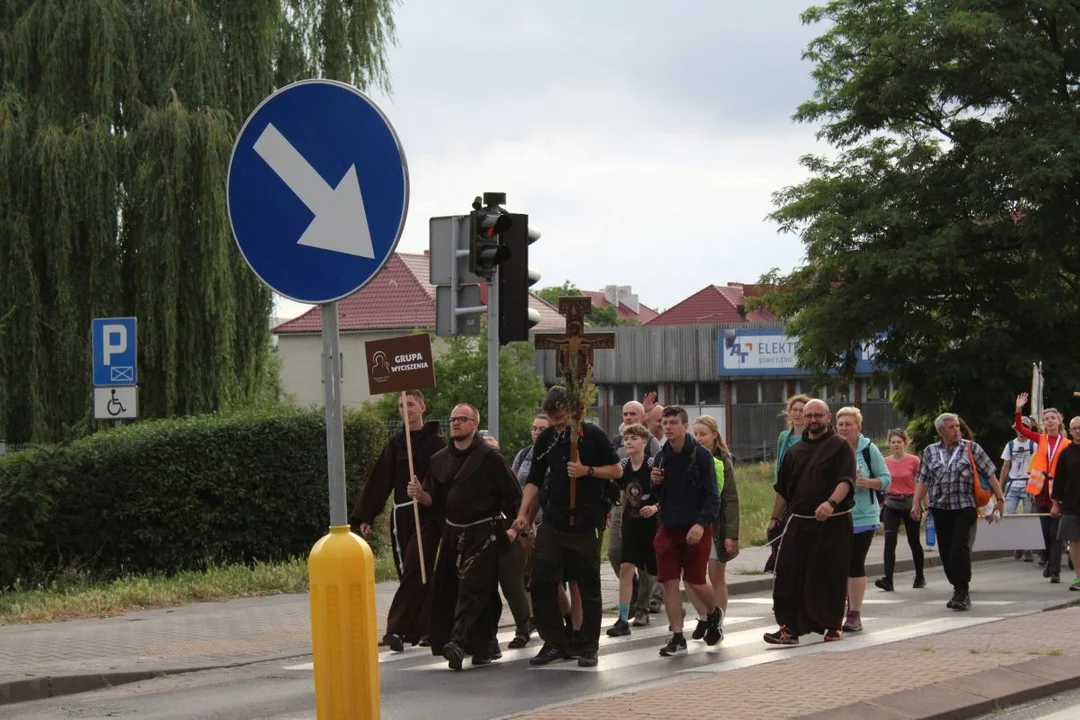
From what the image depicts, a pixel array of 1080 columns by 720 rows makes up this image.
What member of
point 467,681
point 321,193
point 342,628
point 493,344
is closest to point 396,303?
point 493,344

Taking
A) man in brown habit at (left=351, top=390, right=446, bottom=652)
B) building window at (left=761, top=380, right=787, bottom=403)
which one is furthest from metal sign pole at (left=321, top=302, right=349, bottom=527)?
building window at (left=761, top=380, right=787, bottom=403)

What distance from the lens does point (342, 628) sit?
504 centimetres

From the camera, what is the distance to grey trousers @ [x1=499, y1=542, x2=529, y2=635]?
11.0 meters

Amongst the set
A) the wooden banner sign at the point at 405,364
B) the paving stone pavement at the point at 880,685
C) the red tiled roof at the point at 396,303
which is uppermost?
the red tiled roof at the point at 396,303

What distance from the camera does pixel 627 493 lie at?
1225cm

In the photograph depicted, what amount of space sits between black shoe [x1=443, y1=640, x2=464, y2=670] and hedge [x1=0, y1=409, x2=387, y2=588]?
6.99m

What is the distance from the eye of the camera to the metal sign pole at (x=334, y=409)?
198 inches

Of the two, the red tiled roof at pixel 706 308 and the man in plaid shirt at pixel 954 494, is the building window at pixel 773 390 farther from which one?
the man in plaid shirt at pixel 954 494

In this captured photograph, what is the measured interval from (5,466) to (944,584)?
10142 mm

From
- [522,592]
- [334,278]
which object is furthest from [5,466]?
[334,278]

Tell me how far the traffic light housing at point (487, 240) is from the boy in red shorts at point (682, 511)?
2.29m

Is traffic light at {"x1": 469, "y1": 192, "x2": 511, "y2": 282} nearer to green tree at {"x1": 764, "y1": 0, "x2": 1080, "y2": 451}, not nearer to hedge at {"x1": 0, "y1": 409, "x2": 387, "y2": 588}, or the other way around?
hedge at {"x1": 0, "y1": 409, "x2": 387, "y2": 588}

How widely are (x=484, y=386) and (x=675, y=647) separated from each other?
41.6m

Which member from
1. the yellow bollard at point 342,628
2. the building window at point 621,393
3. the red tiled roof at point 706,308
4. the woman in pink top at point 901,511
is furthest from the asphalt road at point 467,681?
the red tiled roof at point 706,308
